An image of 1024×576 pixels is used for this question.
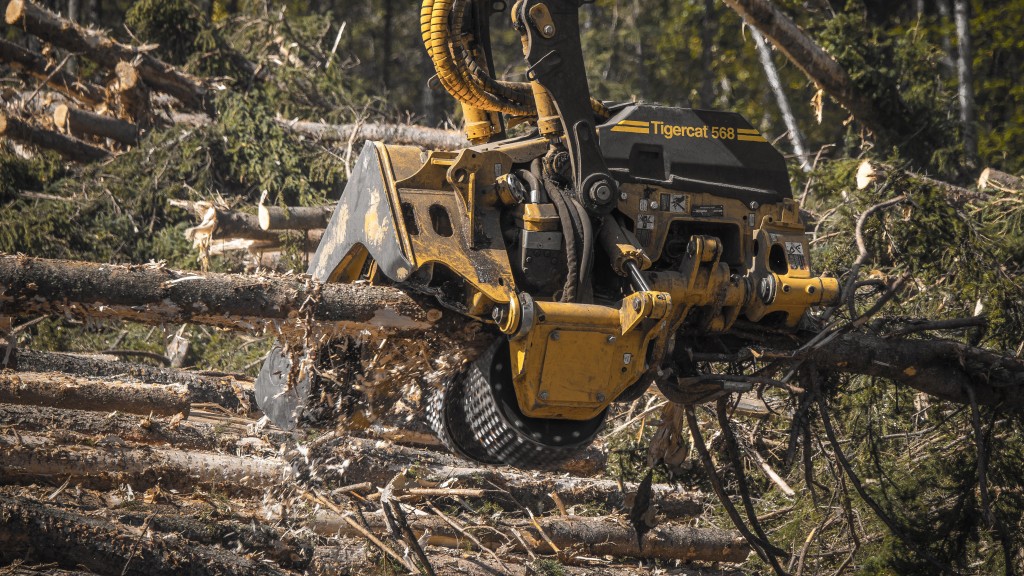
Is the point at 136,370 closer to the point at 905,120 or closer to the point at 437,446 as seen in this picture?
the point at 437,446

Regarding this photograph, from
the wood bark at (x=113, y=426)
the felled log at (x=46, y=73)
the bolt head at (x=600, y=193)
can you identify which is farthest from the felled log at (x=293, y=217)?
the bolt head at (x=600, y=193)

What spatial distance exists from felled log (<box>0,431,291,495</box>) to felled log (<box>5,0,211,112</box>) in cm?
478

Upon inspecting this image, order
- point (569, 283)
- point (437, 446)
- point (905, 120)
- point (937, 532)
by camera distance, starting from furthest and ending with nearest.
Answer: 1. point (905, 120)
2. point (437, 446)
3. point (937, 532)
4. point (569, 283)

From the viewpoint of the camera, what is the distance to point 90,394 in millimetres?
5293

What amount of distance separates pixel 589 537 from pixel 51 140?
595cm

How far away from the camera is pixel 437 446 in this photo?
598cm

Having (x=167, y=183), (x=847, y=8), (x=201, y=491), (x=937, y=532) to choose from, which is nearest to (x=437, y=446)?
(x=201, y=491)

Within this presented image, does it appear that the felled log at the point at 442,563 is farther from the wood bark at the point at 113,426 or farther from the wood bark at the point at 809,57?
the wood bark at the point at 809,57

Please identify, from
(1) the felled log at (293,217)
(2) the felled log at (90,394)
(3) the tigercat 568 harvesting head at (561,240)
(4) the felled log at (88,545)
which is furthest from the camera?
(1) the felled log at (293,217)

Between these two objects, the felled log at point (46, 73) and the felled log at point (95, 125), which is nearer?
the felled log at point (95, 125)

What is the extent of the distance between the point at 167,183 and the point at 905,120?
239 inches

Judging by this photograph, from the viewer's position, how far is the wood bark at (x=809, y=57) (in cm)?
729

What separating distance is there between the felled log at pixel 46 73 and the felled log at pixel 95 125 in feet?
1.06

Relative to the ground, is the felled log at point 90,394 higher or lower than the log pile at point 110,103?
lower
